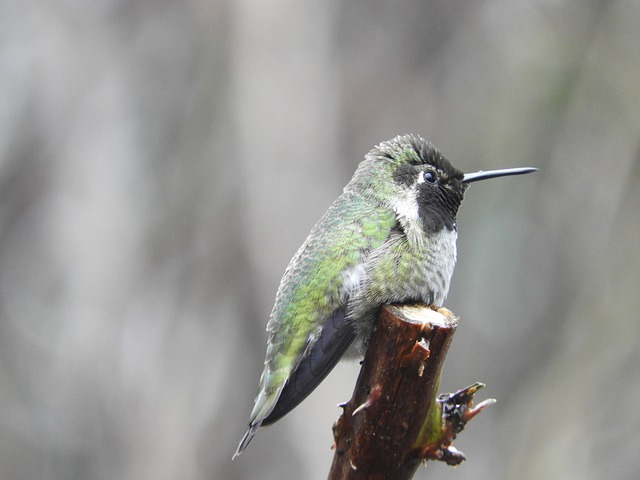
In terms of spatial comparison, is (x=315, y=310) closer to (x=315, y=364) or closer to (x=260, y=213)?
(x=315, y=364)

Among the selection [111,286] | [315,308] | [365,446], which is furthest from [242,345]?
[365,446]

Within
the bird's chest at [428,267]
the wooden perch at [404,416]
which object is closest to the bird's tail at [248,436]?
the wooden perch at [404,416]

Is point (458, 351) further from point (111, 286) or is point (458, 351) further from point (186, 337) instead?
point (111, 286)

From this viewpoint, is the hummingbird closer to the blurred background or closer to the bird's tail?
the bird's tail

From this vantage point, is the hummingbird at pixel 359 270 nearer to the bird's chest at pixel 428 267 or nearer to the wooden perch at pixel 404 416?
the bird's chest at pixel 428 267

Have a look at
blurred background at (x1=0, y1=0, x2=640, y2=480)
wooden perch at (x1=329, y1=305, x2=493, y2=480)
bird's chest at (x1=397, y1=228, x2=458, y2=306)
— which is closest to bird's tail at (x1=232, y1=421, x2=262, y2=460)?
wooden perch at (x1=329, y1=305, x2=493, y2=480)
